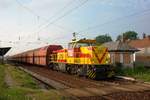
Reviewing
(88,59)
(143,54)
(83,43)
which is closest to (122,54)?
(83,43)

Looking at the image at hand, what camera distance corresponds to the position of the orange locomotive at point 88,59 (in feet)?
77.6

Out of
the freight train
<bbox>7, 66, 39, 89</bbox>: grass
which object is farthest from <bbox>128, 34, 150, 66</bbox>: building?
<bbox>7, 66, 39, 89</bbox>: grass

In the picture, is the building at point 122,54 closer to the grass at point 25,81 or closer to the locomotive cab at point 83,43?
the locomotive cab at point 83,43

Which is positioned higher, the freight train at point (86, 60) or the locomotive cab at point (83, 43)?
the locomotive cab at point (83, 43)

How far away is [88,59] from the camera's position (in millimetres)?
24328

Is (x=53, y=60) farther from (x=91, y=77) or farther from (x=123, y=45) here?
(x=91, y=77)

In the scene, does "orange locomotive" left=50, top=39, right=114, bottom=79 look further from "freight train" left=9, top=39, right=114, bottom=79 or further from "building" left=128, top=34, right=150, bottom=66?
"building" left=128, top=34, right=150, bottom=66

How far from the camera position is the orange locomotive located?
77.6ft

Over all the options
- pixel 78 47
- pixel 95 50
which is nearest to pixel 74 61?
pixel 78 47

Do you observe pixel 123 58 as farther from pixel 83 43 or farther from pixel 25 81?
pixel 25 81

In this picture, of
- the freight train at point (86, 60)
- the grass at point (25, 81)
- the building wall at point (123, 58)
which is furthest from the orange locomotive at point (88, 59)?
the building wall at point (123, 58)

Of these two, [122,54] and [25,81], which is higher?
[122,54]

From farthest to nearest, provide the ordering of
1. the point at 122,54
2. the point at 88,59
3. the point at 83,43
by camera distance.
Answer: the point at 122,54, the point at 83,43, the point at 88,59

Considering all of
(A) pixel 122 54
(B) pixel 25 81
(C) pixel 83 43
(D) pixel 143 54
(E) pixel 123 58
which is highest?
(C) pixel 83 43
